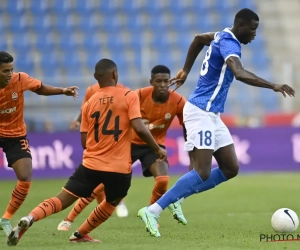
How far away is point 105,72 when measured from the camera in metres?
7.57

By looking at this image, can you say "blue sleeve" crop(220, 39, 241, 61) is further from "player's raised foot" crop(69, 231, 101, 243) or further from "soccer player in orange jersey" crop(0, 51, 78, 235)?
"player's raised foot" crop(69, 231, 101, 243)

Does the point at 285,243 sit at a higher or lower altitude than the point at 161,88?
lower

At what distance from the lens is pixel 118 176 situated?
7.52 metres

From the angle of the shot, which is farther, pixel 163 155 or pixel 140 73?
pixel 140 73

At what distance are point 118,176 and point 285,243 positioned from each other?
1792mm

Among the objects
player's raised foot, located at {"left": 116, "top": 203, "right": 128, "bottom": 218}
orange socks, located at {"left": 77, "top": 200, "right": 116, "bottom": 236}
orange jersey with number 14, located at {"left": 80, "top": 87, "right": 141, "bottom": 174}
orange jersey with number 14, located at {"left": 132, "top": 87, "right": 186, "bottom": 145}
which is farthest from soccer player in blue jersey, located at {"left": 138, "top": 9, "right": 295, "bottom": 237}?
player's raised foot, located at {"left": 116, "top": 203, "right": 128, "bottom": 218}

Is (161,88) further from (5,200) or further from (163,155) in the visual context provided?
(5,200)

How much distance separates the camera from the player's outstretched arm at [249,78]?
7270 millimetres

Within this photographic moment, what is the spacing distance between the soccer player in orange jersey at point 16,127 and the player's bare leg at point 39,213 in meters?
1.63

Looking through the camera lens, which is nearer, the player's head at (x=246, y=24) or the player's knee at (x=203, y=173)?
the player's head at (x=246, y=24)

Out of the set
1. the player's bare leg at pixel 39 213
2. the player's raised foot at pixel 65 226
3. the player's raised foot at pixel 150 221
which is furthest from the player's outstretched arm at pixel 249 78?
the player's raised foot at pixel 65 226

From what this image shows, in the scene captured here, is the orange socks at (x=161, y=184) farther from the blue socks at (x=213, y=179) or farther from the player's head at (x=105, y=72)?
the player's head at (x=105, y=72)

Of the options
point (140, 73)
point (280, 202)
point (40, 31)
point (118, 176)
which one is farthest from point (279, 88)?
point (40, 31)

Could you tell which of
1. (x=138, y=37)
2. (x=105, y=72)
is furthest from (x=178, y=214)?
(x=138, y=37)
